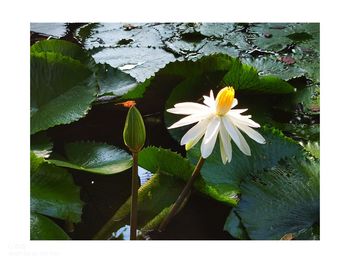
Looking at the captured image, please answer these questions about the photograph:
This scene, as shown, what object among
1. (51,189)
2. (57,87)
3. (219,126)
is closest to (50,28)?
(57,87)

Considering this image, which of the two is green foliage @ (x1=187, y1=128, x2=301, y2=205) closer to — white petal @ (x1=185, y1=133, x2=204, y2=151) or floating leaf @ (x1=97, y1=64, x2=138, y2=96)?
white petal @ (x1=185, y1=133, x2=204, y2=151)

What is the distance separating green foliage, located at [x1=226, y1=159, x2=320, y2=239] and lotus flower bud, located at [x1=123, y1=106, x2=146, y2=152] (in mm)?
257

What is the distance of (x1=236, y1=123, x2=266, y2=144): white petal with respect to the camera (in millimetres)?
1005

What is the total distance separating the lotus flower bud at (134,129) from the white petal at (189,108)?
0.15 m

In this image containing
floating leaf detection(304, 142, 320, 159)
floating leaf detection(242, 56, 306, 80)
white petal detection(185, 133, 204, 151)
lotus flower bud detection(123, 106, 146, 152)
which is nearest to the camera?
lotus flower bud detection(123, 106, 146, 152)

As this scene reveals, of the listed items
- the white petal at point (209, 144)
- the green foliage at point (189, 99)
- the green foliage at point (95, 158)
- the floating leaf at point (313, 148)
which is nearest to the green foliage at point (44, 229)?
the green foliage at point (189, 99)

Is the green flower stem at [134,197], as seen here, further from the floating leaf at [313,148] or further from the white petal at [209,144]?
the floating leaf at [313,148]

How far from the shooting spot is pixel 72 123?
1146 millimetres

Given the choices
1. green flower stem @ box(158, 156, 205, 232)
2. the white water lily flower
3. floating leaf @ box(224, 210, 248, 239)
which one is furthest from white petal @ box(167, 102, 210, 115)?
floating leaf @ box(224, 210, 248, 239)

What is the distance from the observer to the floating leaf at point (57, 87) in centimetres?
113
